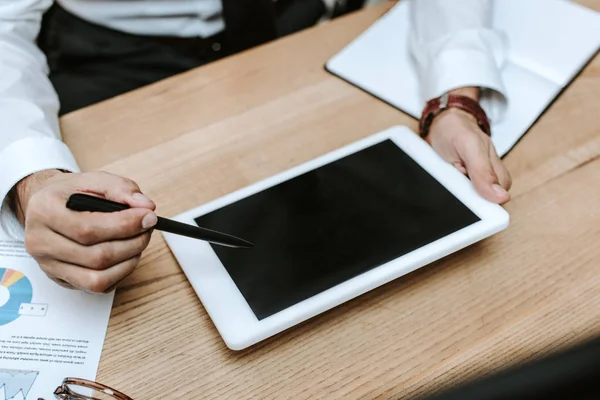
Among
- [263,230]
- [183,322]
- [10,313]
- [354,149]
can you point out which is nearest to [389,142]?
[354,149]

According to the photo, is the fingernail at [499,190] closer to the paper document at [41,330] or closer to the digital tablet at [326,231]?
the digital tablet at [326,231]

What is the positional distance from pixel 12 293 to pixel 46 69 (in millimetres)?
440

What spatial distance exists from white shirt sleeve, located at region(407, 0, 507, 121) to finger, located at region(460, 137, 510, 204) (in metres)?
0.12

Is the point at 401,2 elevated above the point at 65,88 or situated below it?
above

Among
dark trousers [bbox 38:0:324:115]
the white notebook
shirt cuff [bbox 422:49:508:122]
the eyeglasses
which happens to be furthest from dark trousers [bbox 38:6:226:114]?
the eyeglasses

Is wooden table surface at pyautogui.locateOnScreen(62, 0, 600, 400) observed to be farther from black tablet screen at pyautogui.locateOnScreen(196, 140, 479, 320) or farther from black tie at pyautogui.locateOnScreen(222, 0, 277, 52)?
black tie at pyautogui.locateOnScreen(222, 0, 277, 52)

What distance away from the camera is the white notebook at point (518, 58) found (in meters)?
0.84

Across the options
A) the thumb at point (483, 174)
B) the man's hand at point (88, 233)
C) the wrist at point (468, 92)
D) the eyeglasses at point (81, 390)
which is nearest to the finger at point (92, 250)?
the man's hand at point (88, 233)

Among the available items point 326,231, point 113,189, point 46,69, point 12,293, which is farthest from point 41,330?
point 46,69

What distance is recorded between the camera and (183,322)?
0.60 m

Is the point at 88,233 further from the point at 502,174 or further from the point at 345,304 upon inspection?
the point at 502,174

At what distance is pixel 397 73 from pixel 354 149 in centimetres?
24

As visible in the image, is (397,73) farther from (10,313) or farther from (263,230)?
(10,313)

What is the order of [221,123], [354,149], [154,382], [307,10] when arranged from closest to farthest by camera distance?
[154,382] < [354,149] < [221,123] < [307,10]
